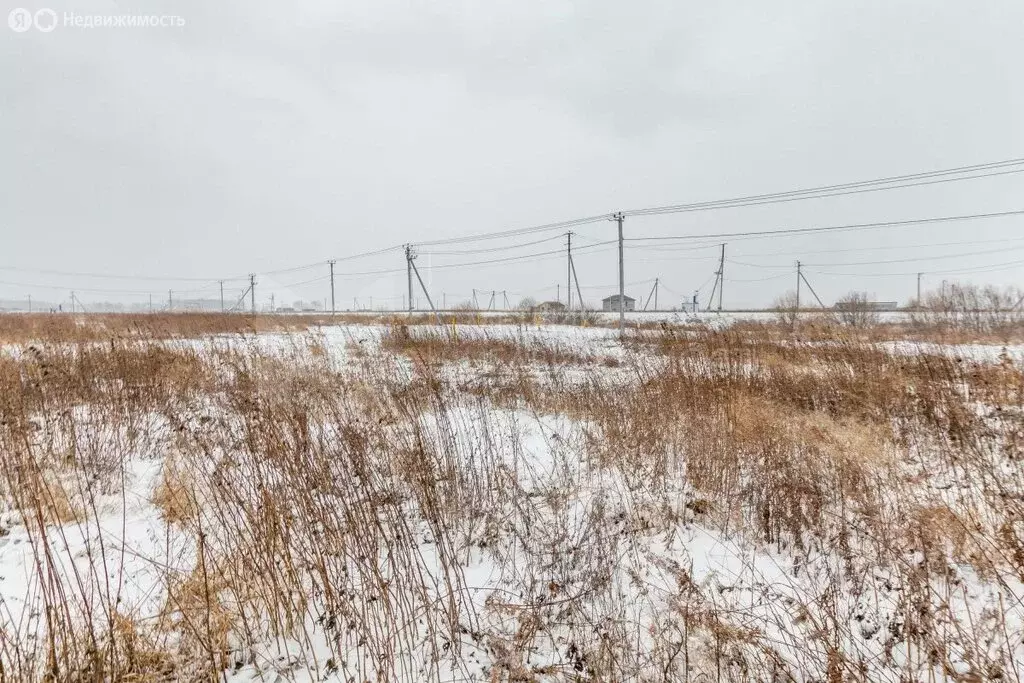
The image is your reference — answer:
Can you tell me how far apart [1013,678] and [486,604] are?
2.00 meters

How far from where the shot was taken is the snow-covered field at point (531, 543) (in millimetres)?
1544

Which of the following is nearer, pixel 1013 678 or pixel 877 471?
pixel 1013 678

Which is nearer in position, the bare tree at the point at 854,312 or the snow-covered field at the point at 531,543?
the snow-covered field at the point at 531,543

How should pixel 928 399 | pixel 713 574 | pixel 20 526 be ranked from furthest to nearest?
pixel 928 399
pixel 20 526
pixel 713 574

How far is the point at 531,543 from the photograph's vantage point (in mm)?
2344

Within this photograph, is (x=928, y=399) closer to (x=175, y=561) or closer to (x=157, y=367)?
(x=175, y=561)

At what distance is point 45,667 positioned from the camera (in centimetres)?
147

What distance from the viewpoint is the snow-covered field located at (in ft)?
5.07

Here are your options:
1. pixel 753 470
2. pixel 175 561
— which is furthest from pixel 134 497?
pixel 753 470

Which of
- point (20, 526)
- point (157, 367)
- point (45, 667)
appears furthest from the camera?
point (157, 367)

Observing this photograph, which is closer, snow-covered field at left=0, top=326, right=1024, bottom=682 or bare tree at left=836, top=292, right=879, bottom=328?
snow-covered field at left=0, top=326, right=1024, bottom=682

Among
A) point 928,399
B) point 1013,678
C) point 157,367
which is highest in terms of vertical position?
point 157,367

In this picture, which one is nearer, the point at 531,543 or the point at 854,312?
the point at 531,543

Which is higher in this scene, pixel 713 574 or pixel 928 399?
pixel 928 399
